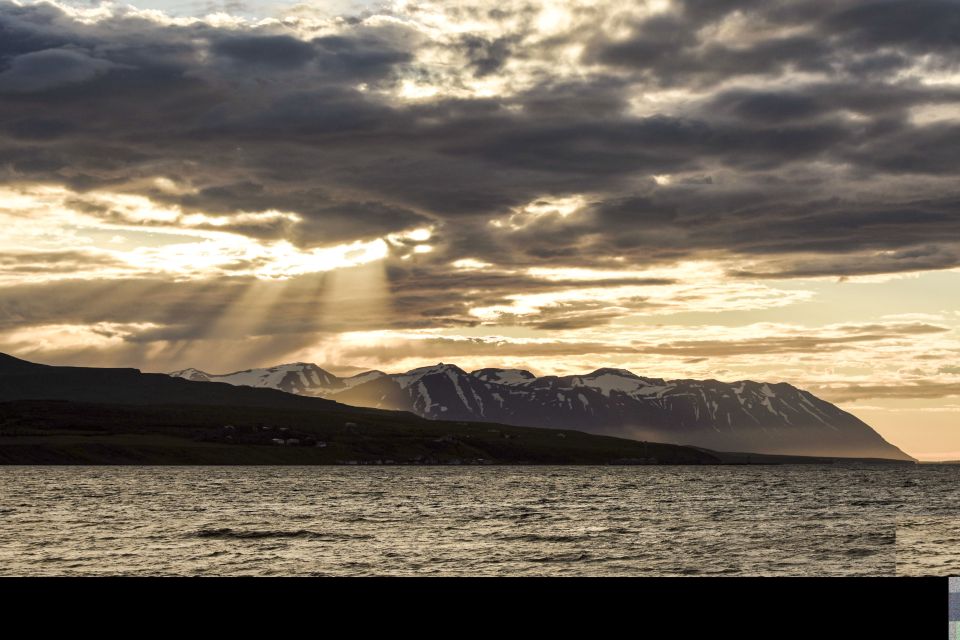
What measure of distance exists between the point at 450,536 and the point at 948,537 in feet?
195

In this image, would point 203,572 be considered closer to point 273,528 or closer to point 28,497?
point 273,528

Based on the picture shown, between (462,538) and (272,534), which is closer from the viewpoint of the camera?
(462,538)

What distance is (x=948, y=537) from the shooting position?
129 m

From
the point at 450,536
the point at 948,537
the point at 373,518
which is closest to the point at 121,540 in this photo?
the point at 450,536

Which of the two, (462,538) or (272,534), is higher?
(462,538)

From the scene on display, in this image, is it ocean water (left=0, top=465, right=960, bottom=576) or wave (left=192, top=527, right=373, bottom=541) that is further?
wave (left=192, top=527, right=373, bottom=541)

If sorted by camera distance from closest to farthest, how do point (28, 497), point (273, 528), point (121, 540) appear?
point (121, 540), point (273, 528), point (28, 497)

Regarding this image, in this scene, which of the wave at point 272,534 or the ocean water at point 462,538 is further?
the wave at point 272,534
